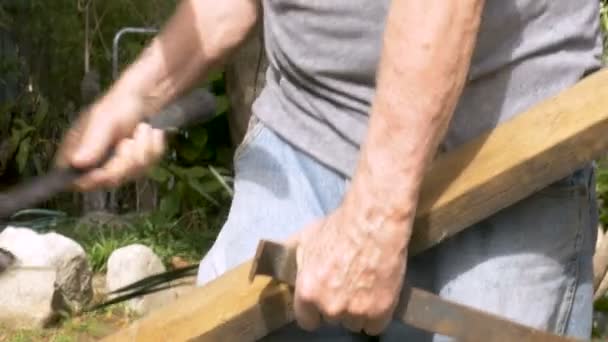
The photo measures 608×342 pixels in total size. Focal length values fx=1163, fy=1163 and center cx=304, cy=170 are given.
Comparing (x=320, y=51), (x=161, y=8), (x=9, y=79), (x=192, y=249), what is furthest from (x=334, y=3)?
(x=9, y=79)

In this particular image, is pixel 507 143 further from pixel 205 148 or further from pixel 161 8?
pixel 161 8

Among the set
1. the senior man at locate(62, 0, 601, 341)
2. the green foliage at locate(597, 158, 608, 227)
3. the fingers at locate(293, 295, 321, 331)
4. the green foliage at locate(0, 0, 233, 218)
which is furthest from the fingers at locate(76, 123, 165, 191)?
the green foliage at locate(0, 0, 233, 218)

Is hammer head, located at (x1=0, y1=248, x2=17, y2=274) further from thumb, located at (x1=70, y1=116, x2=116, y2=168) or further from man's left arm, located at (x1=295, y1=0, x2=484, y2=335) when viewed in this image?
man's left arm, located at (x1=295, y1=0, x2=484, y2=335)

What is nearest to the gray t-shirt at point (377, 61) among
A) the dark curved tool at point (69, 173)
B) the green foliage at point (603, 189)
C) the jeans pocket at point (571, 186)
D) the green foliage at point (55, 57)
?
the jeans pocket at point (571, 186)

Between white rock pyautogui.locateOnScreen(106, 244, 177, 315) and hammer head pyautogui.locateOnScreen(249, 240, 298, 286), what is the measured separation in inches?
101

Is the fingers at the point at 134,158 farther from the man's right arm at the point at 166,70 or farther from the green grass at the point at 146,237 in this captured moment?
the green grass at the point at 146,237

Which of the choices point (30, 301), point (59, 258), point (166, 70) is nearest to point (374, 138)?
point (166, 70)

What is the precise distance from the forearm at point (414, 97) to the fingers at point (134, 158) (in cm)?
33

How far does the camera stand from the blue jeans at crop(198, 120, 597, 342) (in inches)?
60.6

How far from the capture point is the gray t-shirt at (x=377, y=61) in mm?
1530

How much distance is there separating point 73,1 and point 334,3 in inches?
167

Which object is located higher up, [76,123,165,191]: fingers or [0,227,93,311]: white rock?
[76,123,165,191]: fingers

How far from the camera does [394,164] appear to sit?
1.38 metres

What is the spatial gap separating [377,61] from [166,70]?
0.45 metres
